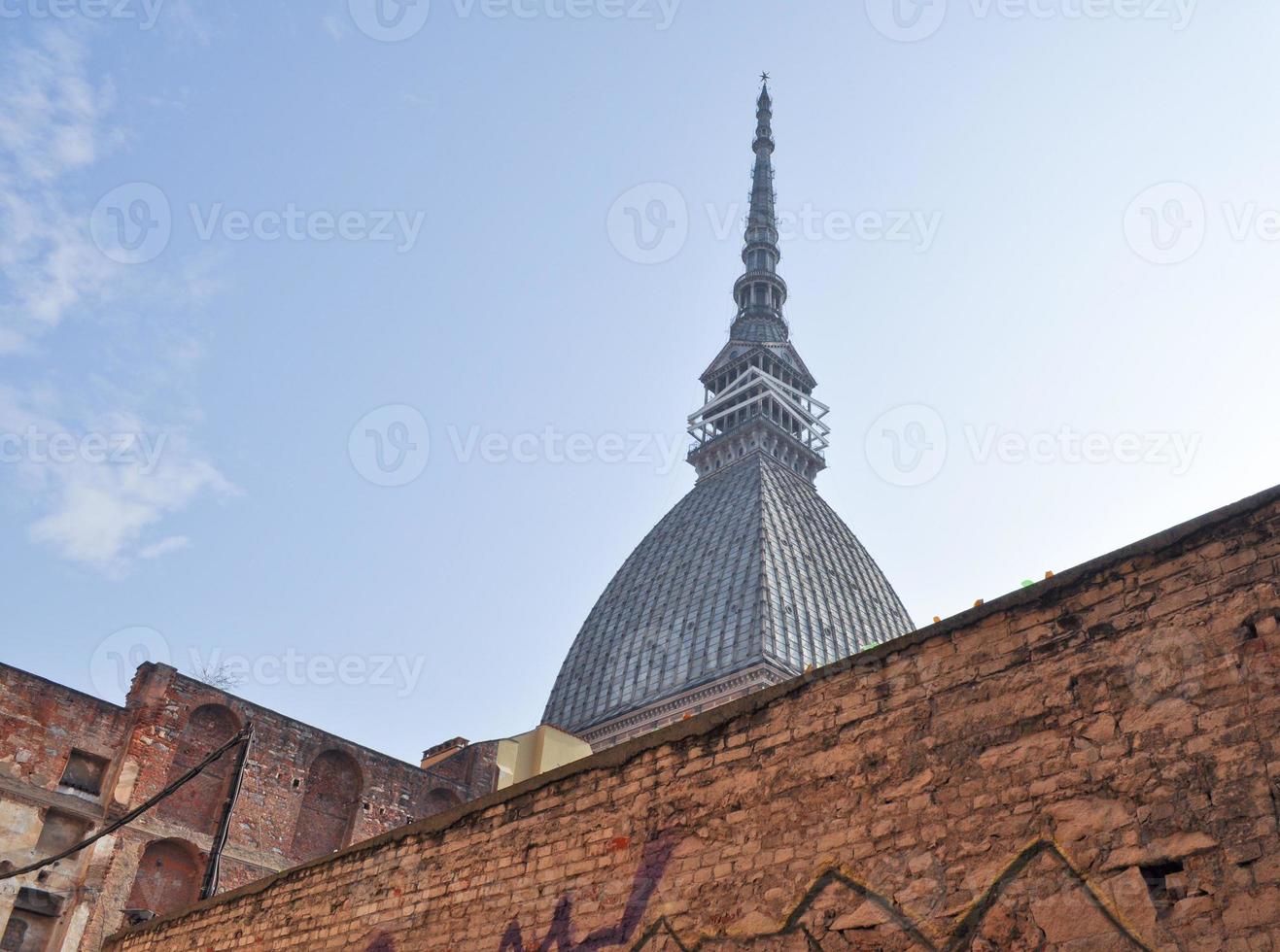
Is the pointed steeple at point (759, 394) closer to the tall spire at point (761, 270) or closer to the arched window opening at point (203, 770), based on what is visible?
the tall spire at point (761, 270)

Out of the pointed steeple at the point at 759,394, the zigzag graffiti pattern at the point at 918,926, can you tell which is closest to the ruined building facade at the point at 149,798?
the zigzag graffiti pattern at the point at 918,926

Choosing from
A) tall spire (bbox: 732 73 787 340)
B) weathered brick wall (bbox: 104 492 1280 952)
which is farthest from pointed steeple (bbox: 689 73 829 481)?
weathered brick wall (bbox: 104 492 1280 952)

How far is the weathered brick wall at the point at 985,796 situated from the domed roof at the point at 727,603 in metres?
31.8

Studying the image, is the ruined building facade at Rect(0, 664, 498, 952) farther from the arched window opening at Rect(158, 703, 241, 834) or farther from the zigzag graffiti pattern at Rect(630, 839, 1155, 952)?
the zigzag graffiti pattern at Rect(630, 839, 1155, 952)

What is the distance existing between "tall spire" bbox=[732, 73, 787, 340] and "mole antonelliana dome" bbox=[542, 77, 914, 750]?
0.62 m

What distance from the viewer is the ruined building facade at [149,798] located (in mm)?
19266

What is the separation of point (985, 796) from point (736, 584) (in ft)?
127

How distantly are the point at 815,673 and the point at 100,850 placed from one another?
1739 cm

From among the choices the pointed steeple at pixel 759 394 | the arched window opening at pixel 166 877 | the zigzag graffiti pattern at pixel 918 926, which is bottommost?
the zigzag graffiti pattern at pixel 918 926

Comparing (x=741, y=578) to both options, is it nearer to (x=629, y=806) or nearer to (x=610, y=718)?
(x=610, y=718)

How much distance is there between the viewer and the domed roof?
42.1 m

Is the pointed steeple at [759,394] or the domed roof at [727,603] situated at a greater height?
the pointed steeple at [759,394]

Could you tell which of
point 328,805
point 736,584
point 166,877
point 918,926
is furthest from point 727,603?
point 918,926

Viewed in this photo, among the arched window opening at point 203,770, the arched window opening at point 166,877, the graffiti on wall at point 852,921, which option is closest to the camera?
the graffiti on wall at point 852,921
